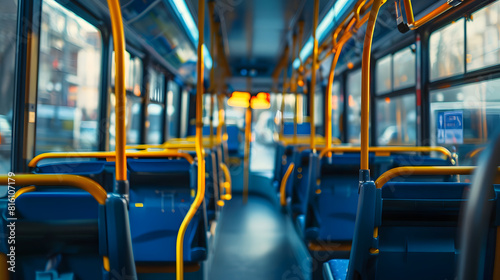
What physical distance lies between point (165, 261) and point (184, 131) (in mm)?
4459

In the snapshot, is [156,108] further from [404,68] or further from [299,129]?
[404,68]

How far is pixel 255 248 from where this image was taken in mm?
3068

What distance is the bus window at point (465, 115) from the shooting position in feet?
7.14

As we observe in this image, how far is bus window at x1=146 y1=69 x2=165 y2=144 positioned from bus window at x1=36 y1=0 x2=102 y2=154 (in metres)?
1.28

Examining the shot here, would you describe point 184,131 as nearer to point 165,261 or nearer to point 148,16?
point 148,16

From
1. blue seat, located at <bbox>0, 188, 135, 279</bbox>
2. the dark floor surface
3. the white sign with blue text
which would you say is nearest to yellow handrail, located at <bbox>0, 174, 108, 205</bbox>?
blue seat, located at <bbox>0, 188, 135, 279</bbox>

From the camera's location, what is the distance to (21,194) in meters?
0.98

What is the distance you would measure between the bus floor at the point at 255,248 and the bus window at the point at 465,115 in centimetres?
156

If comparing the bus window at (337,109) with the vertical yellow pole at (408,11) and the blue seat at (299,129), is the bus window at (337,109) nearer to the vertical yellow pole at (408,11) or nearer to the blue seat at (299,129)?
the blue seat at (299,129)

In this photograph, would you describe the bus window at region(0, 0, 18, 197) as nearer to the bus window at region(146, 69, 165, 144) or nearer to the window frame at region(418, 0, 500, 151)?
the bus window at region(146, 69, 165, 144)

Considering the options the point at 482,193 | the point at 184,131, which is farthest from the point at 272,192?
the point at 482,193

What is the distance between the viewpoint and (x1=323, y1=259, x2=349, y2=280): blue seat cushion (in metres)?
1.41

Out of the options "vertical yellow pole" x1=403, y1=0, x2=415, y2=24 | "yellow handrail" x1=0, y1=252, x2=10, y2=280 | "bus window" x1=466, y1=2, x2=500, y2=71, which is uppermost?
"bus window" x1=466, y1=2, x2=500, y2=71

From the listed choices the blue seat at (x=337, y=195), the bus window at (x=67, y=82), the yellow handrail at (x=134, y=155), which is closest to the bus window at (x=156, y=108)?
the bus window at (x=67, y=82)
